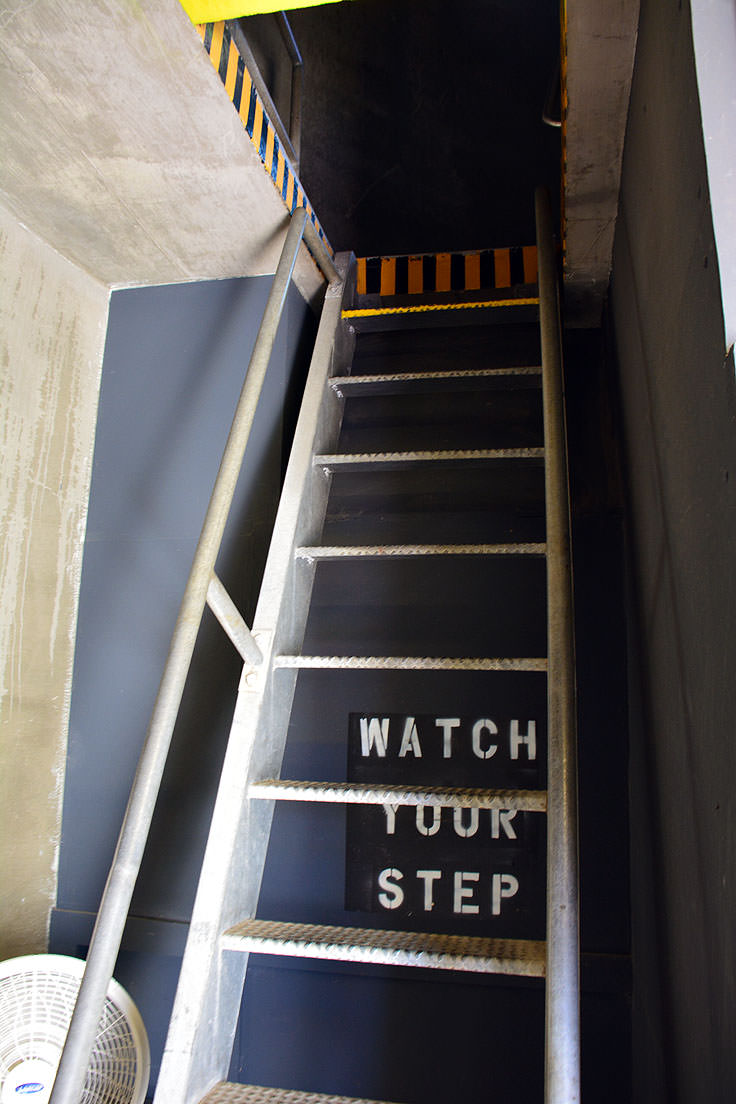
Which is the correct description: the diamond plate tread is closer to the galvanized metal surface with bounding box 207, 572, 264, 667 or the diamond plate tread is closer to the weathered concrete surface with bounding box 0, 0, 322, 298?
the galvanized metal surface with bounding box 207, 572, 264, 667

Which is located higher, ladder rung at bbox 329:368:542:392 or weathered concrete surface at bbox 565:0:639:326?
weathered concrete surface at bbox 565:0:639:326

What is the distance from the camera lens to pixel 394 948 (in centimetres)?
133

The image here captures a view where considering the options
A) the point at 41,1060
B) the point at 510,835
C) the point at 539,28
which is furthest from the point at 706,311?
the point at 539,28

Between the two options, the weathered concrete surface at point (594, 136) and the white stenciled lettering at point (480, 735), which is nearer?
the weathered concrete surface at point (594, 136)

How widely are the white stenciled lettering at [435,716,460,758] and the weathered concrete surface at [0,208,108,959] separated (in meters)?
1.20

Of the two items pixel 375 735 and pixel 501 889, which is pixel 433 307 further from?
pixel 501 889

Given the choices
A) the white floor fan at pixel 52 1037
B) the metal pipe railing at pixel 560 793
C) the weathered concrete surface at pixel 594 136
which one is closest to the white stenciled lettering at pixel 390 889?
the white floor fan at pixel 52 1037

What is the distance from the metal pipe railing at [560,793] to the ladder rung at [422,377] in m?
0.47

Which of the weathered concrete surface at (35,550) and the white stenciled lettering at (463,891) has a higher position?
the weathered concrete surface at (35,550)

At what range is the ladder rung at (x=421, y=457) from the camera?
1891mm

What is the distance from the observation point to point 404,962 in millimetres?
1310

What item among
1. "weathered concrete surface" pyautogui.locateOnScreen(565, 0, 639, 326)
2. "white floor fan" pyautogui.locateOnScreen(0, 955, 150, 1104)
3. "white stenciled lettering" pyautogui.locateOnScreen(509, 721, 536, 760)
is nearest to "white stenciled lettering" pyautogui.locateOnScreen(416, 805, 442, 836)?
"white stenciled lettering" pyautogui.locateOnScreen(509, 721, 536, 760)

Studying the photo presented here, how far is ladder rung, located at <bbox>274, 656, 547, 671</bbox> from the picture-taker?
5.04 feet

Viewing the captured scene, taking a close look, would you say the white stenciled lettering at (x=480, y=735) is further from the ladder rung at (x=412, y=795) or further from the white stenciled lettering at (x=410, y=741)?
the ladder rung at (x=412, y=795)
